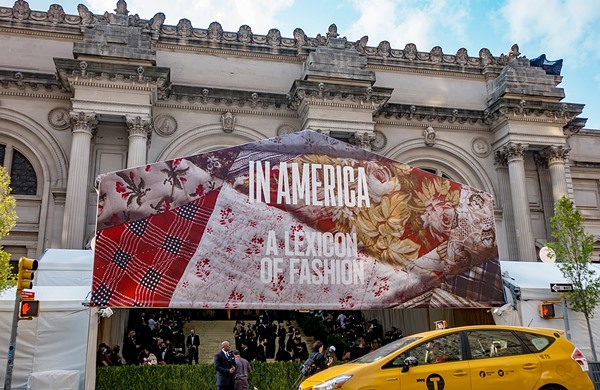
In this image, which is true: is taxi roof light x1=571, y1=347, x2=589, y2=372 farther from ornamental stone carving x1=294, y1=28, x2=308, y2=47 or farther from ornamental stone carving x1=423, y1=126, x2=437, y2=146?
ornamental stone carving x1=294, y1=28, x2=308, y2=47

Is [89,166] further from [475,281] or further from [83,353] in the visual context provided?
[475,281]

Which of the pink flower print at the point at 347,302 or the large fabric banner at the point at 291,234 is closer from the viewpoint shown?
the large fabric banner at the point at 291,234

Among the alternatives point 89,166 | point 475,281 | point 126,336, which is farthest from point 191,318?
point 475,281

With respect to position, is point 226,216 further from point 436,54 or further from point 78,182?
point 436,54

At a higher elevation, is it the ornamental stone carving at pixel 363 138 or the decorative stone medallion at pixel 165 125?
the decorative stone medallion at pixel 165 125

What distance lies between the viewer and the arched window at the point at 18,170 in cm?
2481

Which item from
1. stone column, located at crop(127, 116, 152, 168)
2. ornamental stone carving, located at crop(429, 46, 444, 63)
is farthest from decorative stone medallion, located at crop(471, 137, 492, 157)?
stone column, located at crop(127, 116, 152, 168)

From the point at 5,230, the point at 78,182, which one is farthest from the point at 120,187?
the point at 78,182

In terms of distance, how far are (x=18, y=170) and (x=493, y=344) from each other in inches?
872

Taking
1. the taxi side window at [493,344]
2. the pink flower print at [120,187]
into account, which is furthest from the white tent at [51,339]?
the taxi side window at [493,344]

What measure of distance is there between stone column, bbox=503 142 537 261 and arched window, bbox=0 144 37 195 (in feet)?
71.7

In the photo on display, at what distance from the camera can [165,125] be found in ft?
86.5

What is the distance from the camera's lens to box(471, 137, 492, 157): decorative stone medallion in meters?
29.7

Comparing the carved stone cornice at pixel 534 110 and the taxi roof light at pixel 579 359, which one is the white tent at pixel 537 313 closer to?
the taxi roof light at pixel 579 359
